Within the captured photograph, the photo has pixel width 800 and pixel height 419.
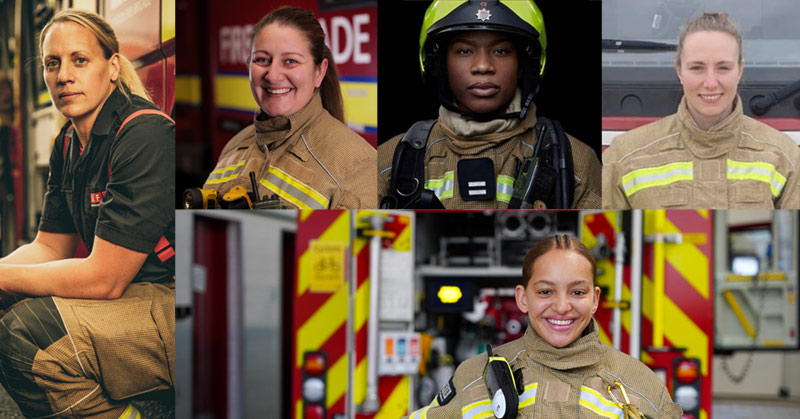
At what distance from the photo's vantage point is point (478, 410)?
3051 mm

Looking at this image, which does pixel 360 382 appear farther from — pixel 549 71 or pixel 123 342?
pixel 549 71

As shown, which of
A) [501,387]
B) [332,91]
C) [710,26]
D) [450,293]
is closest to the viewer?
[501,387]

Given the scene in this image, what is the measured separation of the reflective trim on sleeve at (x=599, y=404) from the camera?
2936 millimetres

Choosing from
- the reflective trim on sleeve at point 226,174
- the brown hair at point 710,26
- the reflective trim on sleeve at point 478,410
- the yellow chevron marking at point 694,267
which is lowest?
the reflective trim on sleeve at point 478,410

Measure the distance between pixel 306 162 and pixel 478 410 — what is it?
4.05ft

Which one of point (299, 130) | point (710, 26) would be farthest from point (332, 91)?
point (710, 26)

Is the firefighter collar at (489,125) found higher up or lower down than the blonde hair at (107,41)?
lower down

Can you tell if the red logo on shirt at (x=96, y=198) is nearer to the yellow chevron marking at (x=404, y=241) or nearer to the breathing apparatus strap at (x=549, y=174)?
the yellow chevron marking at (x=404, y=241)

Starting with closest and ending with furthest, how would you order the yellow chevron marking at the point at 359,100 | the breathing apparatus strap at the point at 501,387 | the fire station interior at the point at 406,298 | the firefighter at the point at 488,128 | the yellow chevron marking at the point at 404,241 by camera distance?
the breathing apparatus strap at the point at 501,387 → the firefighter at the point at 488,128 → the yellow chevron marking at the point at 359,100 → the fire station interior at the point at 406,298 → the yellow chevron marking at the point at 404,241

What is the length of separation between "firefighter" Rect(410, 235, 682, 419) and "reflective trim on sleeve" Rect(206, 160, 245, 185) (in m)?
1.33

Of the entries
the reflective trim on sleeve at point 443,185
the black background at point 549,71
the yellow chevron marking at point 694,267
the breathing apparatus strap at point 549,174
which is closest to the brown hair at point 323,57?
the black background at point 549,71

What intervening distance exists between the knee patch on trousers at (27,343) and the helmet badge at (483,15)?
2.11 meters

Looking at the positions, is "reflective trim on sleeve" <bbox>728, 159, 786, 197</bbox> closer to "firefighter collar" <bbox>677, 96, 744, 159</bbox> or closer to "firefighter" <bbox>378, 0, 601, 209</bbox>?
"firefighter collar" <bbox>677, 96, 744, 159</bbox>

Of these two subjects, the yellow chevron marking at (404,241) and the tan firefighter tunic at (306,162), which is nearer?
the tan firefighter tunic at (306,162)
